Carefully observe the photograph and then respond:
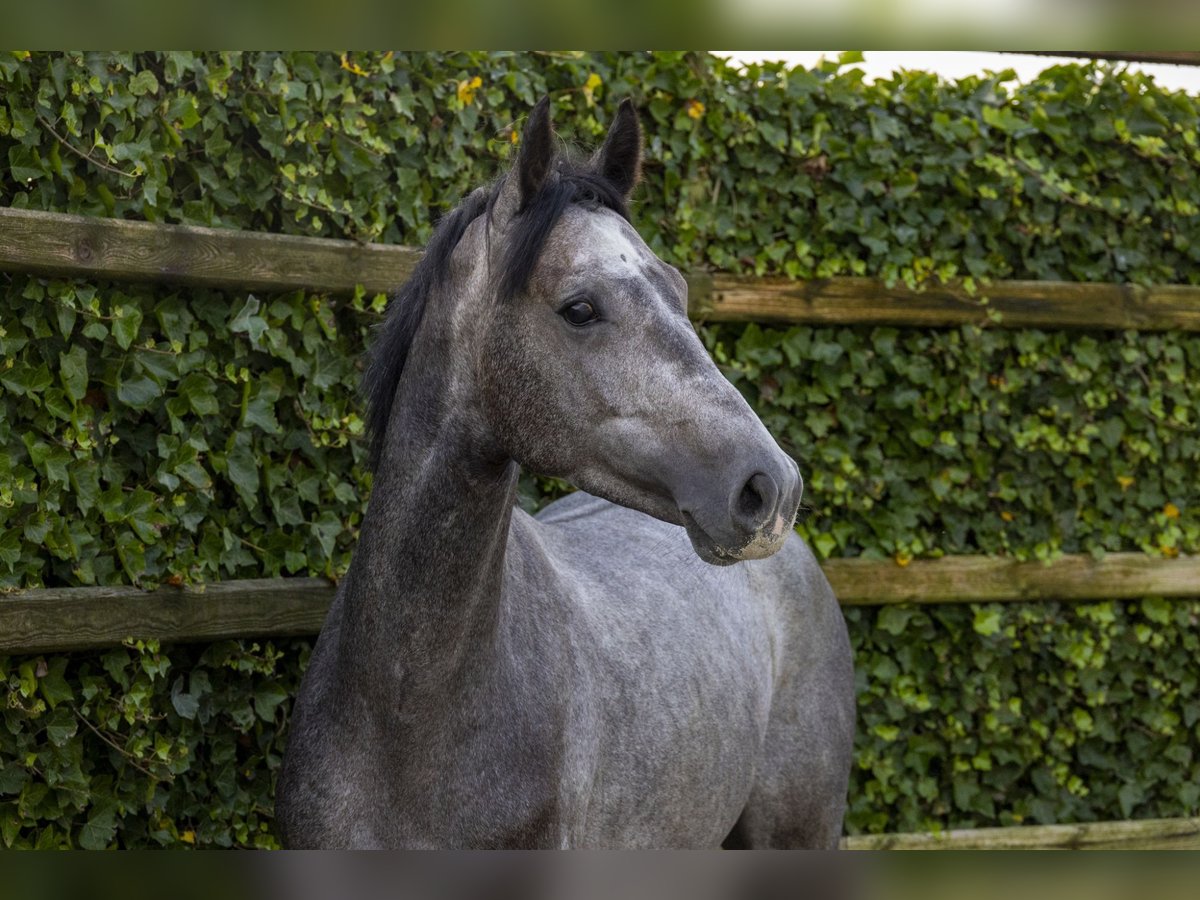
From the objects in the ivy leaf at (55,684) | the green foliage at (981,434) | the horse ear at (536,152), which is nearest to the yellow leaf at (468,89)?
the green foliage at (981,434)

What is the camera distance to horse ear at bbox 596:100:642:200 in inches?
94.0

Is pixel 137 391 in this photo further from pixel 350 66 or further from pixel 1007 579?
pixel 1007 579

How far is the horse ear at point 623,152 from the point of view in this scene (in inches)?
94.0

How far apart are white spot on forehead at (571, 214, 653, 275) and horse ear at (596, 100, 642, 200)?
18 cm

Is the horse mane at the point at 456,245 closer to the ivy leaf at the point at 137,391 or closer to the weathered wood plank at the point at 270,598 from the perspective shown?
the ivy leaf at the point at 137,391

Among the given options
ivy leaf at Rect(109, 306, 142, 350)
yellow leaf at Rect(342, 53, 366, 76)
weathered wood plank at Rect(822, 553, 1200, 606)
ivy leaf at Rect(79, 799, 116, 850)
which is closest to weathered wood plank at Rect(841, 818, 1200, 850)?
weathered wood plank at Rect(822, 553, 1200, 606)

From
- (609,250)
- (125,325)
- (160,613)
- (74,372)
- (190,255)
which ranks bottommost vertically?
(160,613)

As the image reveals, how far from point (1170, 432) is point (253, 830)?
13.1 feet

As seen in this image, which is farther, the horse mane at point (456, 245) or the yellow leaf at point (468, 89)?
the yellow leaf at point (468, 89)

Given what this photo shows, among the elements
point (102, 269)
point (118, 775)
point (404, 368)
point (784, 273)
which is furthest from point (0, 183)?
point (784, 273)

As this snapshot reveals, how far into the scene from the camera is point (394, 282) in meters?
3.63

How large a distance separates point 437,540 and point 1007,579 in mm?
3257

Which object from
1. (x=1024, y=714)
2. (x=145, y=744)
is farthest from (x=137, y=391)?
(x=1024, y=714)

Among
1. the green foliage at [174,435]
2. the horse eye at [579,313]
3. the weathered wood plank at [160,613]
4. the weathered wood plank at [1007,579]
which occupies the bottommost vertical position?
the weathered wood plank at [1007,579]
